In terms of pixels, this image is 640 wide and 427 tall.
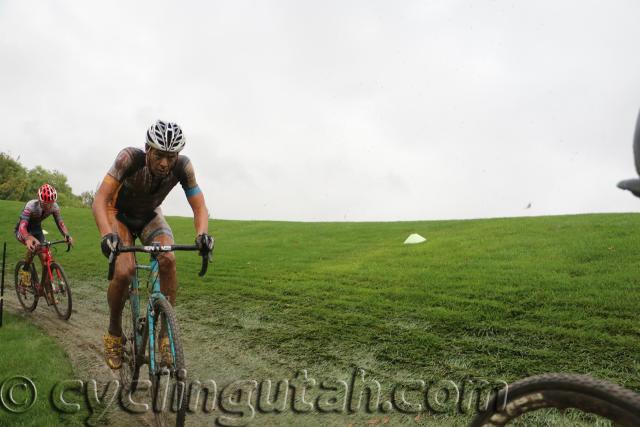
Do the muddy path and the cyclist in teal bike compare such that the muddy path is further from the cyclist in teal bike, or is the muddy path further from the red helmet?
the red helmet

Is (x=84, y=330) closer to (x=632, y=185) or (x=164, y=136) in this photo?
(x=164, y=136)

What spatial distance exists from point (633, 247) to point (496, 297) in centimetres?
525

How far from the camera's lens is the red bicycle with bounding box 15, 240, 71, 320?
32.0 feet

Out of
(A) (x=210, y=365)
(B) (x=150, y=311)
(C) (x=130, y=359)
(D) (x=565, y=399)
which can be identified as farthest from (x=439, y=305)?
(D) (x=565, y=399)

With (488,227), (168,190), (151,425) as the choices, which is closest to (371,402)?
(151,425)

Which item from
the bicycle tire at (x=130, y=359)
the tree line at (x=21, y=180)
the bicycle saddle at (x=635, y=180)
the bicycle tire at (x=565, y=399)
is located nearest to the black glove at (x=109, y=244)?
the bicycle tire at (x=130, y=359)

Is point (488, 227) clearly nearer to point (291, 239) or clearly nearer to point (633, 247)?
point (633, 247)

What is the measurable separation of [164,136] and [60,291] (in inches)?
274

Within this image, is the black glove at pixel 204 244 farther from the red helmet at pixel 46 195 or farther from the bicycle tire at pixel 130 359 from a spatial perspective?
the red helmet at pixel 46 195

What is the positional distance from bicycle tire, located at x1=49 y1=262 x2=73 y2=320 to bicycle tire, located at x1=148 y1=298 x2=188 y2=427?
6.18m

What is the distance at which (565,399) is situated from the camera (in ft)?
7.09

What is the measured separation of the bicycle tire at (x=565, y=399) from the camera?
78.5 inches

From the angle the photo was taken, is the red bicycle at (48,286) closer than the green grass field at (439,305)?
No

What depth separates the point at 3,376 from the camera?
6.12 metres
